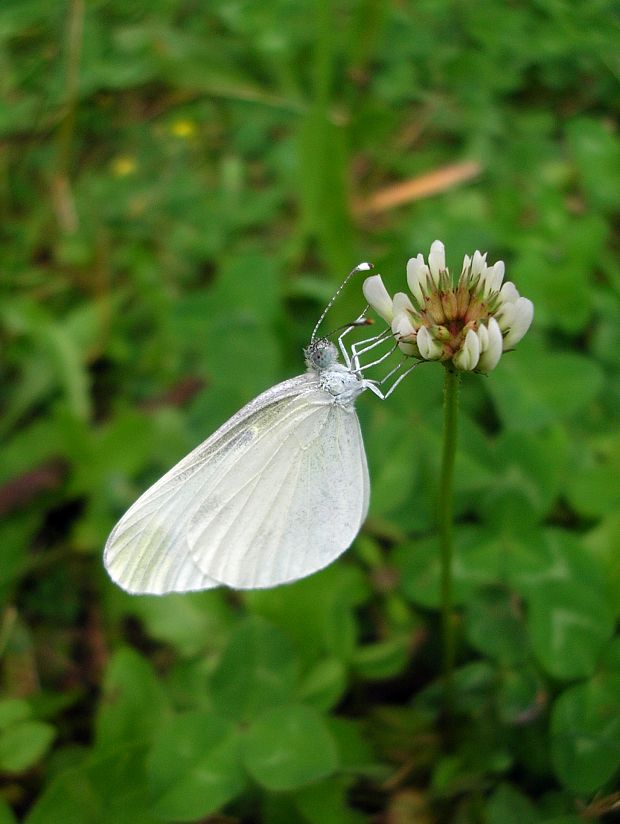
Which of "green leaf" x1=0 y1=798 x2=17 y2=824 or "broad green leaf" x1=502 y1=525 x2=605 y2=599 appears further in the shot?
"broad green leaf" x1=502 y1=525 x2=605 y2=599

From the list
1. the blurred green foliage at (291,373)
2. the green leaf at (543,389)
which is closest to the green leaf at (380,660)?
the blurred green foliage at (291,373)

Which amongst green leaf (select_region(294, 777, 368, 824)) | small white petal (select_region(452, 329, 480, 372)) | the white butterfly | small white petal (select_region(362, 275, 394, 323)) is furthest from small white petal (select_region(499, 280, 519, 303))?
green leaf (select_region(294, 777, 368, 824))

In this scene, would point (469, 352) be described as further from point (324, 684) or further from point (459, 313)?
point (324, 684)

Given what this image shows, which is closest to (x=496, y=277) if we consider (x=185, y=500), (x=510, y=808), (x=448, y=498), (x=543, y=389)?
(x=448, y=498)

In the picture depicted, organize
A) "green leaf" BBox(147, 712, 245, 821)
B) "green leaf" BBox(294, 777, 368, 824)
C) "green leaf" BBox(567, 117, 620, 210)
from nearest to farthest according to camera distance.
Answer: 1. "green leaf" BBox(147, 712, 245, 821)
2. "green leaf" BBox(294, 777, 368, 824)
3. "green leaf" BBox(567, 117, 620, 210)

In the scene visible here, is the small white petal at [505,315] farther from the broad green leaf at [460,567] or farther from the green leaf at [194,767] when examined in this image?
the green leaf at [194,767]

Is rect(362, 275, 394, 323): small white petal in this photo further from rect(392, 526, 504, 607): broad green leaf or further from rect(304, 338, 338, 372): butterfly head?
rect(392, 526, 504, 607): broad green leaf
